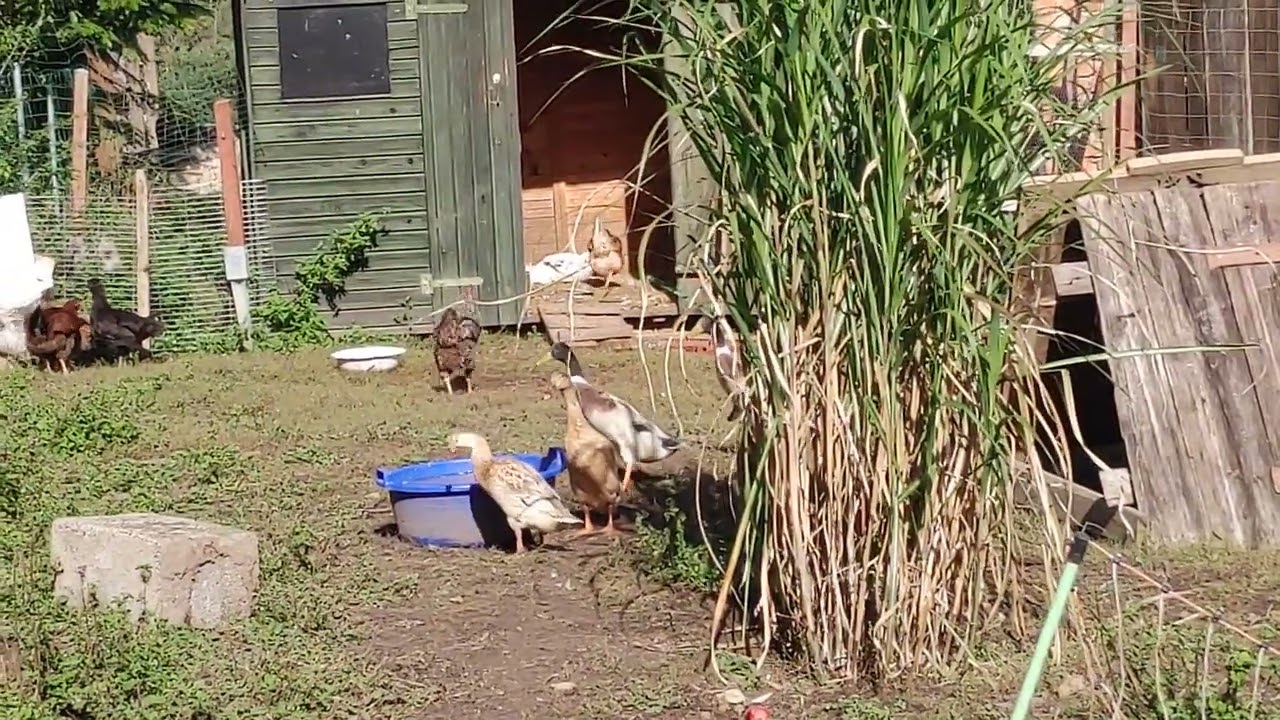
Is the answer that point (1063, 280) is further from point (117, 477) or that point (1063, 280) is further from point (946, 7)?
point (117, 477)

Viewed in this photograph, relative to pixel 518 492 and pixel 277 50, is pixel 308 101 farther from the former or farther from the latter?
pixel 518 492

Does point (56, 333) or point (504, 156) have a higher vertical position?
point (504, 156)

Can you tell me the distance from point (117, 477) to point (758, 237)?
13.8 ft

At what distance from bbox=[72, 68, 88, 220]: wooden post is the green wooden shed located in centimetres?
117

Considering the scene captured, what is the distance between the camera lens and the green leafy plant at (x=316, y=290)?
12.2m

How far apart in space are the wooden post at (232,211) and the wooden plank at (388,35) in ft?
1.59

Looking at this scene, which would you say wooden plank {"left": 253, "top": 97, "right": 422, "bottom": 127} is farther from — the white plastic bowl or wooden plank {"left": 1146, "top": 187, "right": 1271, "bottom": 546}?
wooden plank {"left": 1146, "top": 187, "right": 1271, "bottom": 546}

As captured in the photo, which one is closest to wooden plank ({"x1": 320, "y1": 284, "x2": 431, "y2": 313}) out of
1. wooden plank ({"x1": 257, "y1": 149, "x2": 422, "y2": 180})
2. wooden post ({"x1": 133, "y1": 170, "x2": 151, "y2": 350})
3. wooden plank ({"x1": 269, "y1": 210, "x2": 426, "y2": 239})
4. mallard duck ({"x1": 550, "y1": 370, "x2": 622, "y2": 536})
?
wooden plank ({"x1": 269, "y1": 210, "x2": 426, "y2": 239})

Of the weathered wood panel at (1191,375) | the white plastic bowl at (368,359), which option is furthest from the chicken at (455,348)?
the weathered wood panel at (1191,375)

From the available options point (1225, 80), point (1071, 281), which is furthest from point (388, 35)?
point (1071, 281)

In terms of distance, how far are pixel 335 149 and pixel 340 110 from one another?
0.96ft

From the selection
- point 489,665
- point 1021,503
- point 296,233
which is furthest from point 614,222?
point 489,665

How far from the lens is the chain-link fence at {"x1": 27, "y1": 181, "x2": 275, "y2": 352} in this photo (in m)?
12.2

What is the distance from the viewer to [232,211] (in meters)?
12.1
